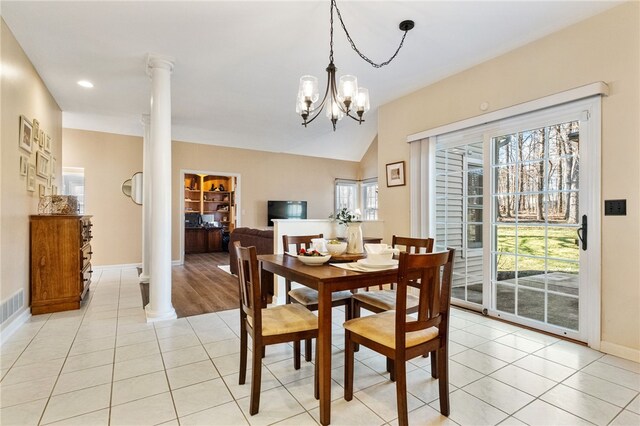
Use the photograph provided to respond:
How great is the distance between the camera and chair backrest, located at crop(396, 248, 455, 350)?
1.47 m

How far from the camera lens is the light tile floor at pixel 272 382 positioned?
1.67 metres

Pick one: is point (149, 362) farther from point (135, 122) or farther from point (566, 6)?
point (135, 122)

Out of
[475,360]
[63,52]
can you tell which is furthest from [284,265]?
[63,52]

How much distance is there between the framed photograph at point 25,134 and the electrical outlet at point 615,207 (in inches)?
204

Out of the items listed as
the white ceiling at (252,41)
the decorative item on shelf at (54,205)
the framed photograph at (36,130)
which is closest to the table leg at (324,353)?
the white ceiling at (252,41)

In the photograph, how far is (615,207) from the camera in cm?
238

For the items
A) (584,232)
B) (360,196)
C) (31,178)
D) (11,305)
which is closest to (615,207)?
(584,232)

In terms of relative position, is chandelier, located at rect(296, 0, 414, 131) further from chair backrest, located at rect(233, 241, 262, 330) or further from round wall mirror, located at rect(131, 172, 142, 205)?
round wall mirror, located at rect(131, 172, 142, 205)

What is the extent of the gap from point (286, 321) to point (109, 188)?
19.0ft

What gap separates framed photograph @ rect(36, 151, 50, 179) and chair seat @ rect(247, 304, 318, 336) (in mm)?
3526

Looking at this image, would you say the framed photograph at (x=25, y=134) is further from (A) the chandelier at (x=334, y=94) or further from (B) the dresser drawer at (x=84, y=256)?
(A) the chandelier at (x=334, y=94)

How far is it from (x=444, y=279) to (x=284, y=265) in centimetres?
93

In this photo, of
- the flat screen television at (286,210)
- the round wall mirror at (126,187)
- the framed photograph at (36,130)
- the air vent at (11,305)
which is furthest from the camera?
the flat screen television at (286,210)

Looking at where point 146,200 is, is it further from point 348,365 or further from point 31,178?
point 348,365
